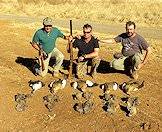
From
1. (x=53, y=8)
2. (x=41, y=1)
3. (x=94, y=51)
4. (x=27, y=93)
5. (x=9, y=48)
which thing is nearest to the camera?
(x=27, y=93)

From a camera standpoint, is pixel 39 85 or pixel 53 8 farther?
pixel 53 8

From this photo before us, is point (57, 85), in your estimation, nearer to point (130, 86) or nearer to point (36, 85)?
point (36, 85)

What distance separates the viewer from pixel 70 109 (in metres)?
9.88

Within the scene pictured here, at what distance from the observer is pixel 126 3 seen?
32406 mm

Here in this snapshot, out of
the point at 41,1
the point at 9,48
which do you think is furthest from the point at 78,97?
the point at 41,1

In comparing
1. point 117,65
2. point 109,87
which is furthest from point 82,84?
point 117,65

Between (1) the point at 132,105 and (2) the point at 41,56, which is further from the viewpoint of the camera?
(2) the point at 41,56

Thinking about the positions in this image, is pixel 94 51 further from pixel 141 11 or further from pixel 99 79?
pixel 141 11

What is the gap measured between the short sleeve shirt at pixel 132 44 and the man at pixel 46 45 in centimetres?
150

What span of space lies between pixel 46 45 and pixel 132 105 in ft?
9.83

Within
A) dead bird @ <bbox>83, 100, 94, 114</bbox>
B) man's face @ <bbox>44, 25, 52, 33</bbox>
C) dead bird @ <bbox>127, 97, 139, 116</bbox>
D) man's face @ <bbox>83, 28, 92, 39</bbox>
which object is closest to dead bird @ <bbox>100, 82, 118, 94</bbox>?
dead bird @ <bbox>127, 97, 139, 116</bbox>

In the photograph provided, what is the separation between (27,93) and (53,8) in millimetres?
21254

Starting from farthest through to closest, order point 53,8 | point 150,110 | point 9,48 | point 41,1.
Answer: point 41,1
point 53,8
point 9,48
point 150,110

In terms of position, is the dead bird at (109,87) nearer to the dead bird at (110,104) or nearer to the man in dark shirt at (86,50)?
the dead bird at (110,104)
